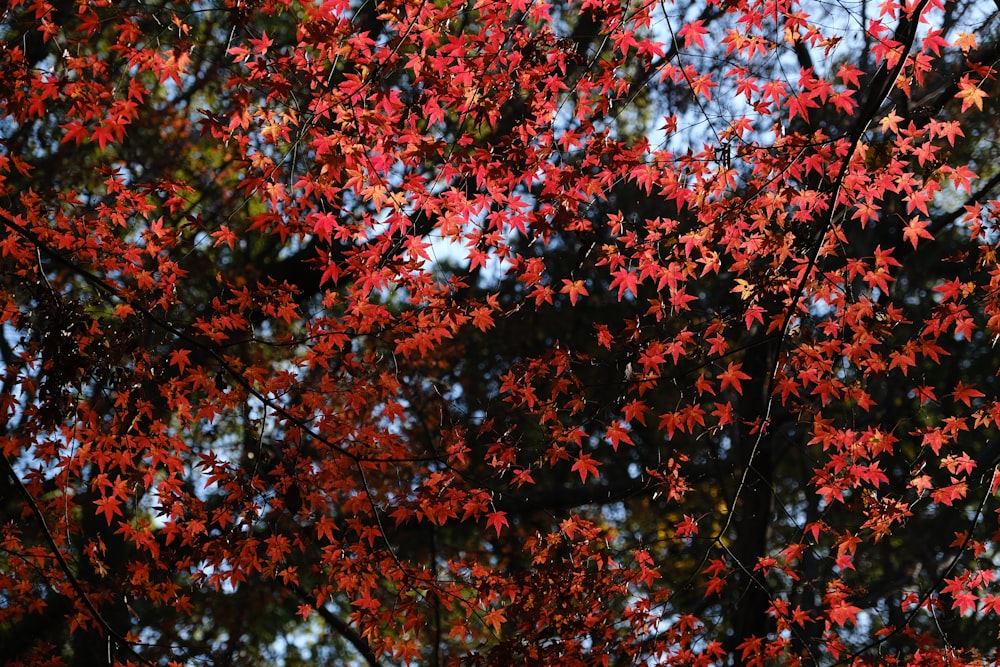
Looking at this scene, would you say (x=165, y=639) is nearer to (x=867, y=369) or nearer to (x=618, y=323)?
(x=618, y=323)

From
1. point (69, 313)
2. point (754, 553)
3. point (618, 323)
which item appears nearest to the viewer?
point (69, 313)

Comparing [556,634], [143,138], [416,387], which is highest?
[143,138]

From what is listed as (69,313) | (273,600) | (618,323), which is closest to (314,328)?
(69,313)

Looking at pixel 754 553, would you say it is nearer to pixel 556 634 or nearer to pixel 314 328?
pixel 556 634

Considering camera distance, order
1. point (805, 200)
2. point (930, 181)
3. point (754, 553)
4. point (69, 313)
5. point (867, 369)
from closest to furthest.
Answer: point (69, 313) < point (930, 181) < point (867, 369) < point (805, 200) < point (754, 553)

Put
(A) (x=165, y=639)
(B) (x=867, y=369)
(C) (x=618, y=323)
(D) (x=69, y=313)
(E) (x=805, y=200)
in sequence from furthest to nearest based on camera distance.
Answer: (C) (x=618, y=323) < (A) (x=165, y=639) < (E) (x=805, y=200) < (B) (x=867, y=369) < (D) (x=69, y=313)

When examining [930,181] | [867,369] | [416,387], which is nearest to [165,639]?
[416,387]

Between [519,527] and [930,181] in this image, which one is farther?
[519,527]

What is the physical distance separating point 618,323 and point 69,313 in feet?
22.6

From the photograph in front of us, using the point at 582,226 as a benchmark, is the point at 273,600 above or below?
above

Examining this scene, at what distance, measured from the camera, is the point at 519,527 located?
10.1 m

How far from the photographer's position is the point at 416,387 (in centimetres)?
924

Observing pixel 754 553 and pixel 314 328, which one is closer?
pixel 314 328

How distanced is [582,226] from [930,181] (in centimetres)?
170
